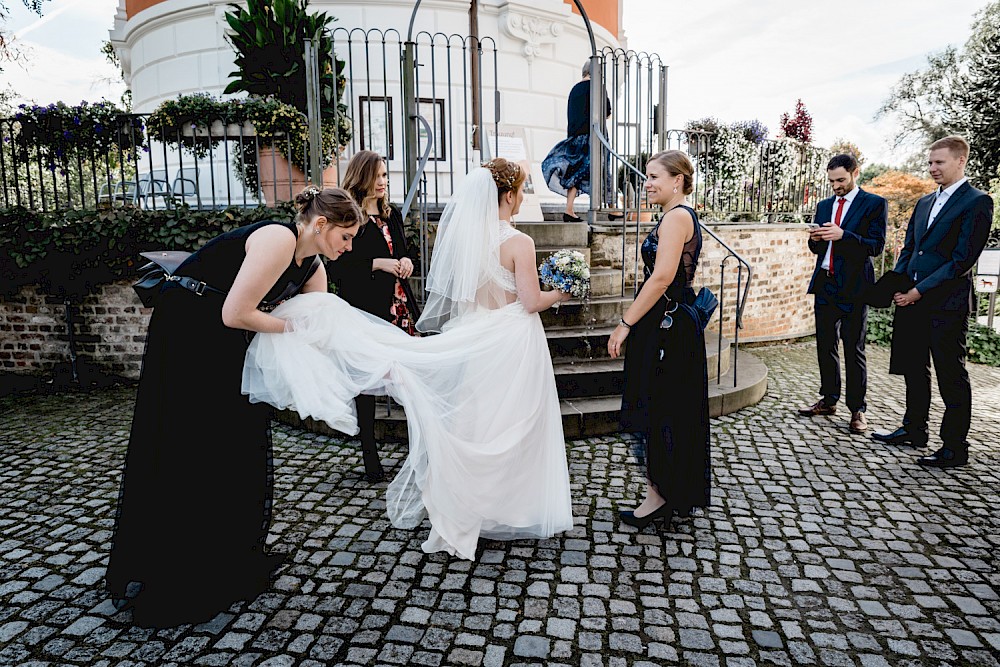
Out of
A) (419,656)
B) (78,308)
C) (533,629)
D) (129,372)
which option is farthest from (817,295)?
(78,308)

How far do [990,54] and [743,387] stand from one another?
1937 centimetres

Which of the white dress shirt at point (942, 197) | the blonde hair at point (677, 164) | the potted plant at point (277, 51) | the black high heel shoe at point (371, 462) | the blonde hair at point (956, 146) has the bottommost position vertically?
the black high heel shoe at point (371, 462)

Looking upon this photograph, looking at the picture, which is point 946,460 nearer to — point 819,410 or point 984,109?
point 819,410

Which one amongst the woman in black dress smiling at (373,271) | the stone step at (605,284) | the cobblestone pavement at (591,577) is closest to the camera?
the cobblestone pavement at (591,577)

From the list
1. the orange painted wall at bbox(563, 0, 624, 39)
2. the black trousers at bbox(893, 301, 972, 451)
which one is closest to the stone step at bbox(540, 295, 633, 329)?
the black trousers at bbox(893, 301, 972, 451)

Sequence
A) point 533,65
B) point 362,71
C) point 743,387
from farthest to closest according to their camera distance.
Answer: point 533,65, point 362,71, point 743,387

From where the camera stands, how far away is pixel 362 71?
10242 mm

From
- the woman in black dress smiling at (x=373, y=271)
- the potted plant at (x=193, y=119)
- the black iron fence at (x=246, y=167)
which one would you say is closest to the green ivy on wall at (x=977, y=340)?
the black iron fence at (x=246, y=167)

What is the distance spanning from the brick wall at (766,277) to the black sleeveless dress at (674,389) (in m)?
5.08

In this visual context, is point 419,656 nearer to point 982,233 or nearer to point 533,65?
point 982,233

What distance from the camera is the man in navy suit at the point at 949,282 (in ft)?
14.4

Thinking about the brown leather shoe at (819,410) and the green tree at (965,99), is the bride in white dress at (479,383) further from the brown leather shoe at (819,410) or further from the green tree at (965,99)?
A: the green tree at (965,99)

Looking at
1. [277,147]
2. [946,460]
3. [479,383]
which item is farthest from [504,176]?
[277,147]

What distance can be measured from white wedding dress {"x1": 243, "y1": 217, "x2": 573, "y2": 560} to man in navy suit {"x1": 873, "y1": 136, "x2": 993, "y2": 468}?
2.94 m
